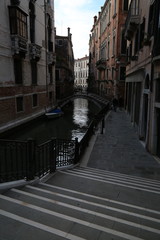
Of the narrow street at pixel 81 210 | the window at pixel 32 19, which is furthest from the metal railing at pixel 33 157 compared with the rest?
the window at pixel 32 19

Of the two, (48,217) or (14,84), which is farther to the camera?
(14,84)

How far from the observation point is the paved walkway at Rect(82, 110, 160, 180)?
7215mm

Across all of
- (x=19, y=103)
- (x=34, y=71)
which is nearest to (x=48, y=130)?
(x=19, y=103)

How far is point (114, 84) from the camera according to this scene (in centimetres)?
2591

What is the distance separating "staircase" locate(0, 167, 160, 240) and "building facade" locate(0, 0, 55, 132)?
1050 cm

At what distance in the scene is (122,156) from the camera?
337 inches

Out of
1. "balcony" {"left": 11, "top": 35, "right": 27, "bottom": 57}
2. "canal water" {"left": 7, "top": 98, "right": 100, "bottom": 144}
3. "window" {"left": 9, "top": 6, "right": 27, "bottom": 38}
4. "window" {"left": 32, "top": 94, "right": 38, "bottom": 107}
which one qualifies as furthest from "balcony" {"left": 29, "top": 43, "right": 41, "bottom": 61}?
"canal water" {"left": 7, "top": 98, "right": 100, "bottom": 144}

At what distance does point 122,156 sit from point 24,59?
1218cm

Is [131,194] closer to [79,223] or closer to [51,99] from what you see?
[79,223]

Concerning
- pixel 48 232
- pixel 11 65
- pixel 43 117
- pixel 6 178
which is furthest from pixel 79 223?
pixel 43 117

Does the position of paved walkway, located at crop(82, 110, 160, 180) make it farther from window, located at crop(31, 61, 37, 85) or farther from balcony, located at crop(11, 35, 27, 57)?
window, located at crop(31, 61, 37, 85)

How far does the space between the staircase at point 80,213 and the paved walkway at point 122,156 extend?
8.26 ft

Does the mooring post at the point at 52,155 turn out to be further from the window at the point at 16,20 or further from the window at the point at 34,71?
the window at the point at 34,71

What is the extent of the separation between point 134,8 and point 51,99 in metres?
14.9
